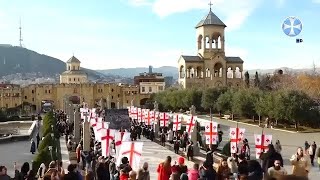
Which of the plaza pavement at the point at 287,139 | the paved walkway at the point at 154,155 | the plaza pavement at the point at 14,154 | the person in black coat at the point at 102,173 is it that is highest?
the person in black coat at the point at 102,173

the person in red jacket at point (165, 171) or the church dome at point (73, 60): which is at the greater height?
the church dome at point (73, 60)

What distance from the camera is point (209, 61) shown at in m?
74.5

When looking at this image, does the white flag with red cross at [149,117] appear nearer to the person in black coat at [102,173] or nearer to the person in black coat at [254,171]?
the person in black coat at [102,173]

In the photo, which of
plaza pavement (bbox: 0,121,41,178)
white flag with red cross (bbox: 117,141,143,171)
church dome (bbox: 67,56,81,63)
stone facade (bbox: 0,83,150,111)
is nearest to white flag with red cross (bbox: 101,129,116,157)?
white flag with red cross (bbox: 117,141,143,171)

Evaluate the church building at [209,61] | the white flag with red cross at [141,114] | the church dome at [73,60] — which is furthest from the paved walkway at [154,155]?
the church dome at [73,60]

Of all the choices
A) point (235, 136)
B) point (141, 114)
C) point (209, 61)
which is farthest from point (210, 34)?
point (235, 136)

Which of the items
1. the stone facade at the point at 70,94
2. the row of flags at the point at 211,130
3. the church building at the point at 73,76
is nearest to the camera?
the row of flags at the point at 211,130

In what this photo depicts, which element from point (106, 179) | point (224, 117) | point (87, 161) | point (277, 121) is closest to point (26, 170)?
point (106, 179)

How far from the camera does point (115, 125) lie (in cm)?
2938

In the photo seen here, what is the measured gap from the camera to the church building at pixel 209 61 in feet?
245

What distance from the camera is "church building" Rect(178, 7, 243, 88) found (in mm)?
74625

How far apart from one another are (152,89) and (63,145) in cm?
6457

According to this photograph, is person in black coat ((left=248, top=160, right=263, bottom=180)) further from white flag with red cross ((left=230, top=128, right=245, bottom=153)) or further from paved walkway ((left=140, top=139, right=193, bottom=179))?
white flag with red cross ((left=230, top=128, right=245, bottom=153))

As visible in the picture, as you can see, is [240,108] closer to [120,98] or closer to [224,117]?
[224,117]
